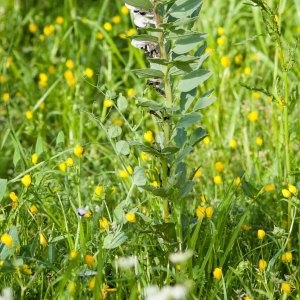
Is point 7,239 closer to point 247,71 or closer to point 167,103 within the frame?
point 167,103

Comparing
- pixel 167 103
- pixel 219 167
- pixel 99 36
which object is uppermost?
pixel 167 103

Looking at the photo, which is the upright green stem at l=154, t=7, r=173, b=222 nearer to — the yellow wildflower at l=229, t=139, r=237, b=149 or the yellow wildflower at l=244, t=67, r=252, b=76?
the yellow wildflower at l=229, t=139, r=237, b=149

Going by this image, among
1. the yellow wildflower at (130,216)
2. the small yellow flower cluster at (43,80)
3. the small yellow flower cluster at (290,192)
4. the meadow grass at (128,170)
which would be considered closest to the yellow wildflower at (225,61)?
the meadow grass at (128,170)

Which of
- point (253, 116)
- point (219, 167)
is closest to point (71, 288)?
point (219, 167)

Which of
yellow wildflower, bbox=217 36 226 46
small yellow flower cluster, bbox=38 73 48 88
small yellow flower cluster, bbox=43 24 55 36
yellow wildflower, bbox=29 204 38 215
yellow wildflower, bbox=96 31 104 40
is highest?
small yellow flower cluster, bbox=43 24 55 36

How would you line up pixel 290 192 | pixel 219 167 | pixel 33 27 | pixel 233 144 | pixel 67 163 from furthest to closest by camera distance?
pixel 33 27, pixel 233 144, pixel 219 167, pixel 67 163, pixel 290 192

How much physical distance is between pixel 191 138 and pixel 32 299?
0.61 meters

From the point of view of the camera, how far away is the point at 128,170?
261 cm

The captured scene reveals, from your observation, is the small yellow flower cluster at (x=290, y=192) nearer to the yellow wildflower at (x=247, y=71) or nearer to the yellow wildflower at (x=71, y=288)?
the yellow wildflower at (x=71, y=288)

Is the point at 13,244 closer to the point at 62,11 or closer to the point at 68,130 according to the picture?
the point at 68,130

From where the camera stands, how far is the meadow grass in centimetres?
208

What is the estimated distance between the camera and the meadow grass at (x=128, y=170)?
2082 mm

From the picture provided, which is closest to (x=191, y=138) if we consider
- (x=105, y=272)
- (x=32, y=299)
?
(x=105, y=272)

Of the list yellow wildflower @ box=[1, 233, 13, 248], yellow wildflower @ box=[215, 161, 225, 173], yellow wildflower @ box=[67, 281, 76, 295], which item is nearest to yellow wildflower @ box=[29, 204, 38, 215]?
yellow wildflower @ box=[1, 233, 13, 248]
